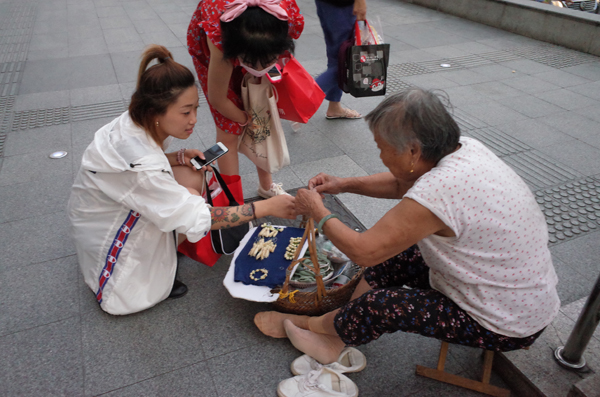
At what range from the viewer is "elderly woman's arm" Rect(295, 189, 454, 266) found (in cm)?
144

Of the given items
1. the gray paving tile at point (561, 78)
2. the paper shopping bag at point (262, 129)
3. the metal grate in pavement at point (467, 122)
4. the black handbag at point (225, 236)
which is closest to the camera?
the black handbag at point (225, 236)

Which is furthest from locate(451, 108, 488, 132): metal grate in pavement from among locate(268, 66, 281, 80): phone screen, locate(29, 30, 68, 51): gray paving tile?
locate(29, 30, 68, 51): gray paving tile

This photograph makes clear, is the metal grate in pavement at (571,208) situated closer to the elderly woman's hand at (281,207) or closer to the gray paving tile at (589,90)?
the elderly woman's hand at (281,207)

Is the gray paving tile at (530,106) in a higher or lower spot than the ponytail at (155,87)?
lower

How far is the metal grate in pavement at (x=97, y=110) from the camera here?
428 centimetres

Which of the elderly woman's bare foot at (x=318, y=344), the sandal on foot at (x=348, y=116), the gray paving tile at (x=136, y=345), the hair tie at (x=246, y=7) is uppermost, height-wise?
the hair tie at (x=246, y=7)

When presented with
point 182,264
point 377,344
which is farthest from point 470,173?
point 182,264

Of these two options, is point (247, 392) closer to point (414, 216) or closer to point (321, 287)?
point (321, 287)

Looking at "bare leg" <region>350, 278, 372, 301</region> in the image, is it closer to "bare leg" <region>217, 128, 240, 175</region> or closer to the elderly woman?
the elderly woman

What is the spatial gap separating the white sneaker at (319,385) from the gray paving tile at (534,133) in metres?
2.95

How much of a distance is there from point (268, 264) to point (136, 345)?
753 millimetres

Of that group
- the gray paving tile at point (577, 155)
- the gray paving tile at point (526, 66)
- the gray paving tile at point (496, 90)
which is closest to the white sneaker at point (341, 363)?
the gray paving tile at point (577, 155)

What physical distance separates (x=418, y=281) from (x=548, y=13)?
6008 mm

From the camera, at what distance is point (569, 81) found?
16.4 feet
